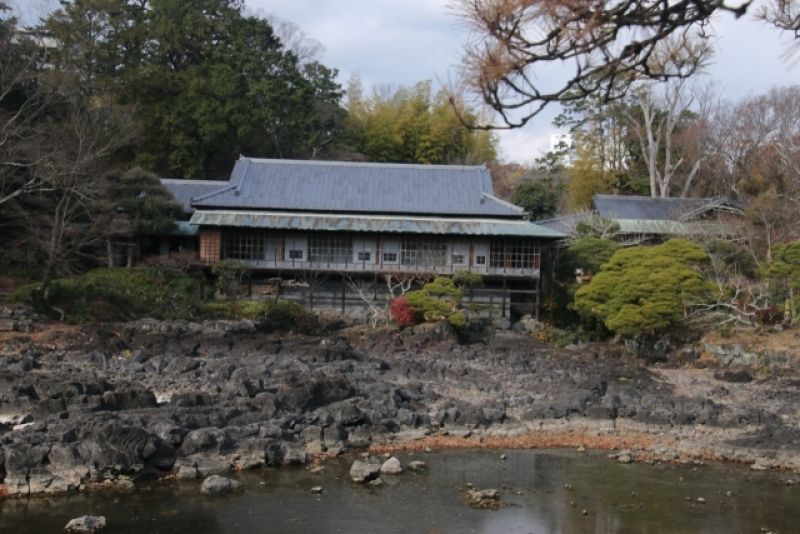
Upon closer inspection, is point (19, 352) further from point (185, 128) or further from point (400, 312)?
point (185, 128)

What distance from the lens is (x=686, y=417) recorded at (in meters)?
16.9

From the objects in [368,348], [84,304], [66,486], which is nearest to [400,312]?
[368,348]

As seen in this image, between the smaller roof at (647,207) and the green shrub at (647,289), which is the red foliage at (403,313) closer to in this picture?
the green shrub at (647,289)

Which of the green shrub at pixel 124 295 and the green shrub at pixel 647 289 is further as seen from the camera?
the green shrub at pixel 124 295

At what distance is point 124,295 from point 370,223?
361 inches

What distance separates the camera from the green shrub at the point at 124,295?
83.1 feet

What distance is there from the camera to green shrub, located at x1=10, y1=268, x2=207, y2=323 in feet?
83.1

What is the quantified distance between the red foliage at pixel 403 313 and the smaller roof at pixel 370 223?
3843mm

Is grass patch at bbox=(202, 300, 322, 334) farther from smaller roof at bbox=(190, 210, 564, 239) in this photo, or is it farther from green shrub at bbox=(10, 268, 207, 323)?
smaller roof at bbox=(190, 210, 564, 239)

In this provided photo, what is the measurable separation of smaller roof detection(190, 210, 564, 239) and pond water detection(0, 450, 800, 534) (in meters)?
15.8

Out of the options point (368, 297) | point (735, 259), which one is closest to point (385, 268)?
point (368, 297)

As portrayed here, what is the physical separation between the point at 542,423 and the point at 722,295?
11.9 metres

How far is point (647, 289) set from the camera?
25234mm

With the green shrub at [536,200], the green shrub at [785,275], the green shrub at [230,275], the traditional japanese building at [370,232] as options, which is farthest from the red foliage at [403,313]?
the green shrub at [536,200]
